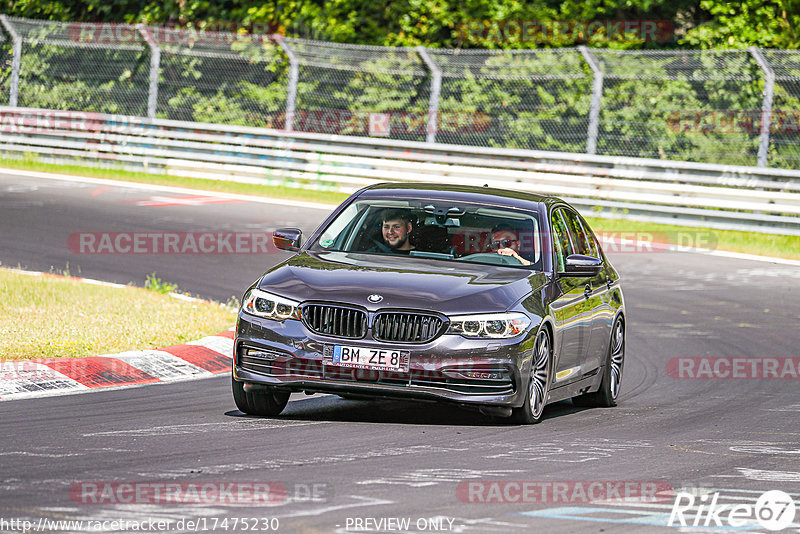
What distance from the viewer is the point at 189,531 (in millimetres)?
5562

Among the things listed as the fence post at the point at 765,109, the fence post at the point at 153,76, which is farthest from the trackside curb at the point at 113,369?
the fence post at the point at 153,76

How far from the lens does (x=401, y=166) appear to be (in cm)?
2519

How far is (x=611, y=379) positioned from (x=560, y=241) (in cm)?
121

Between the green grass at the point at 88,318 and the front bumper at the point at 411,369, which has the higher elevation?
the front bumper at the point at 411,369

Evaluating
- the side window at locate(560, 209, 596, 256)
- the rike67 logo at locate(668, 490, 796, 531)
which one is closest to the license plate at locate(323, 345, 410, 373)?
the rike67 logo at locate(668, 490, 796, 531)

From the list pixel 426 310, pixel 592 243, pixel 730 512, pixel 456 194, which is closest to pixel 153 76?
pixel 592 243

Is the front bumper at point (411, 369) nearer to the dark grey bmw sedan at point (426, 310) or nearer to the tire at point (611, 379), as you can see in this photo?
the dark grey bmw sedan at point (426, 310)

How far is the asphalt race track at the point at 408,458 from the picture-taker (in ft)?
19.7

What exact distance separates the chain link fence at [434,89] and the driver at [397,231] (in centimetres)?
1389

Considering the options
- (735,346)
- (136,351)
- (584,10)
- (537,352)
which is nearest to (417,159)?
(584,10)

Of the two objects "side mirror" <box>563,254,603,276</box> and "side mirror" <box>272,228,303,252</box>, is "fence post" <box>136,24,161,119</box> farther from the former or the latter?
"side mirror" <box>563,254,603,276</box>

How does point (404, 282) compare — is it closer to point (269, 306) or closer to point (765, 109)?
point (269, 306)

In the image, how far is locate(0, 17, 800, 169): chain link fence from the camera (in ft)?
78.2

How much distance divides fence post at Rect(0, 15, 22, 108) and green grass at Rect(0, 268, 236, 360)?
15148 mm
